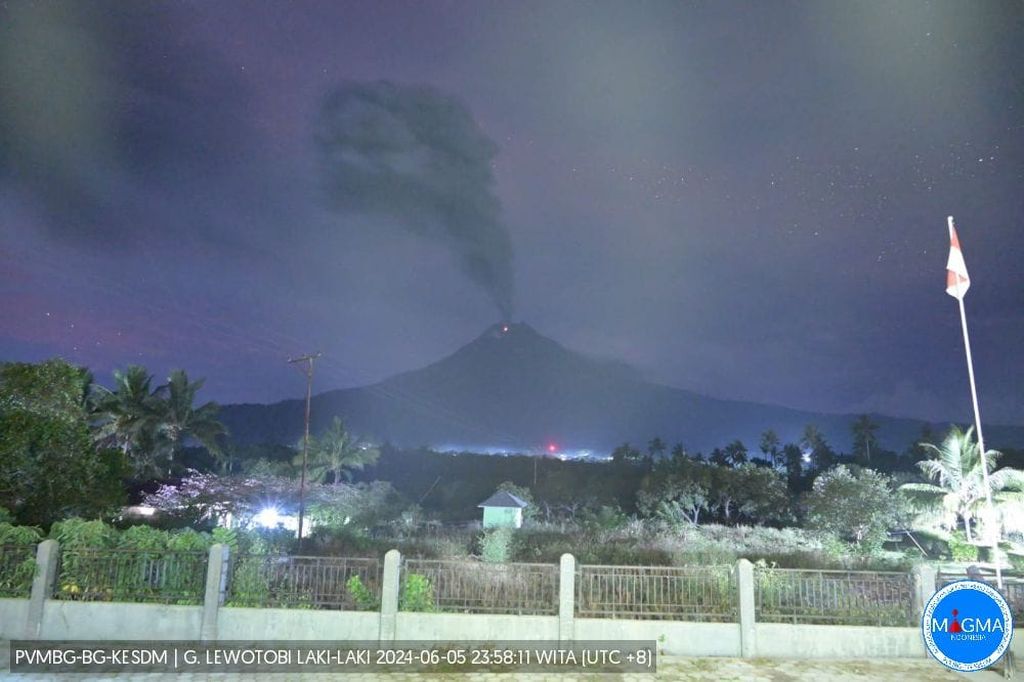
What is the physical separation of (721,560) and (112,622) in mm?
13608

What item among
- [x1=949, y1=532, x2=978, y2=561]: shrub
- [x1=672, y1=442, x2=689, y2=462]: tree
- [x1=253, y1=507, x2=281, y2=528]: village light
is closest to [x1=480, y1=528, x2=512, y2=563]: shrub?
[x1=253, y1=507, x2=281, y2=528]: village light

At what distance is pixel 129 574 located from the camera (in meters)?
11.2

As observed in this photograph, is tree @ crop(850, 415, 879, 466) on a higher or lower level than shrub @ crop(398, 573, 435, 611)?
higher

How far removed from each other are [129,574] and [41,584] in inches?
52.7

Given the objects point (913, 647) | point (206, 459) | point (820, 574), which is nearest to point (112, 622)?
point (820, 574)

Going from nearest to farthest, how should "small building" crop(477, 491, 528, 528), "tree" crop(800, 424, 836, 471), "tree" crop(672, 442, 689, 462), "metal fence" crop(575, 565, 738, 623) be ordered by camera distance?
"metal fence" crop(575, 565, 738, 623) < "small building" crop(477, 491, 528, 528) < "tree" crop(672, 442, 689, 462) < "tree" crop(800, 424, 836, 471)

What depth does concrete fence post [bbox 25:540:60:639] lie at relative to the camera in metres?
10.7

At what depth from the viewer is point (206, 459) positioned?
2247 inches

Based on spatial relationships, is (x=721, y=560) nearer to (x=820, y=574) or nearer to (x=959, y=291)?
(x=820, y=574)

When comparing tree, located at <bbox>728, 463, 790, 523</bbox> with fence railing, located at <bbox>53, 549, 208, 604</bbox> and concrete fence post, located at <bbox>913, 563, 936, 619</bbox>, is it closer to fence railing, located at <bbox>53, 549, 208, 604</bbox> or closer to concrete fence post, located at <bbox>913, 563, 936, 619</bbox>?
concrete fence post, located at <bbox>913, 563, 936, 619</bbox>

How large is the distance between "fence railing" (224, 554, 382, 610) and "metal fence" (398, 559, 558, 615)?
2.06 feet

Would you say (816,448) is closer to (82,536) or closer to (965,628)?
(965,628)

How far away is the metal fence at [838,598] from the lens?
1103 centimetres

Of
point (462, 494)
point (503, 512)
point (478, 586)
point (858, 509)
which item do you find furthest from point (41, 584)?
point (462, 494)
